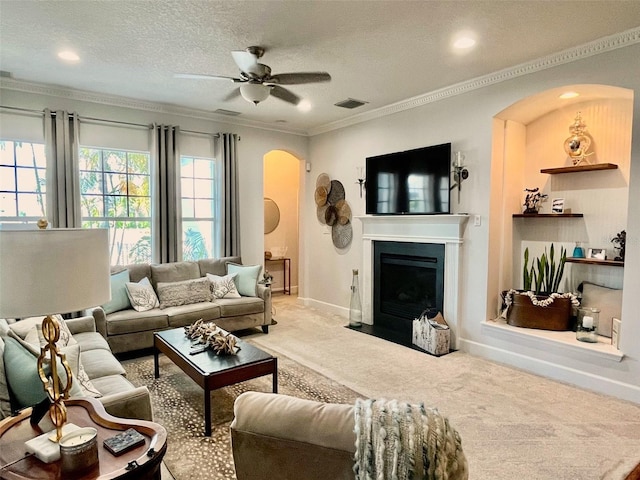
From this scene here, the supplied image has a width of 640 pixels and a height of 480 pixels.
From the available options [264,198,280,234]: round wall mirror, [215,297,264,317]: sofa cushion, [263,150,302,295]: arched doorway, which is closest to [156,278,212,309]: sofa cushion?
[215,297,264,317]: sofa cushion

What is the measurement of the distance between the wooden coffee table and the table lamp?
123 centimetres

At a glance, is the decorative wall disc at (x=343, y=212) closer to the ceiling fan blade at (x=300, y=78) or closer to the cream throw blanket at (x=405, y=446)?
the ceiling fan blade at (x=300, y=78)

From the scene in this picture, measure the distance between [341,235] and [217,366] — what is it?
341 cm

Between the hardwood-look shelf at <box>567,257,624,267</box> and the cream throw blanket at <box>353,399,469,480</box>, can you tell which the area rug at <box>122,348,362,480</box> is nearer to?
the cream throw blanket at <box>353,399,469,480</box>

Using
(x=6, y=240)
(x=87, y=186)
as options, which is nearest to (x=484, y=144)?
(x=6, y=240)

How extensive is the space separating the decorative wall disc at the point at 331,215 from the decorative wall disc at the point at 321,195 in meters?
0.16

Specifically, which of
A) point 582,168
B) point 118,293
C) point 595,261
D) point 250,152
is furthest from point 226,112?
point 595,261

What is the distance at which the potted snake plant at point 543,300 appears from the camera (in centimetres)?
374

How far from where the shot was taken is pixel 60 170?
14.2 ft

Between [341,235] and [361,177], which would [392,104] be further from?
[341,235]

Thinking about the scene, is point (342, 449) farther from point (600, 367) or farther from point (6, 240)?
point (600, 367)

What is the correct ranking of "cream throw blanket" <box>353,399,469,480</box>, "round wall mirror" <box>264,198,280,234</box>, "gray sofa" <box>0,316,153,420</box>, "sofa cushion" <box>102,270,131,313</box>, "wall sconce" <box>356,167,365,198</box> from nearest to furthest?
"cream throw blanket" <box>353,399,469,480</box>, "gray sofa" <box>0,316,153,420</box>, "sofa cushion" <box>102,270,131,313</box>, "wall sconce" <box>356,167,365,198</box>, "round wall mirror" <box>264,198,280,234</box>

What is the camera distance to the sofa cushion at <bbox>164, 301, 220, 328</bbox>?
4156mm

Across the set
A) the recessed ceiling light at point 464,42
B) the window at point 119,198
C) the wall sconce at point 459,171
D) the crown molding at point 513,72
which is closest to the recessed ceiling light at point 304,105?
the crown molding at point 513,72
